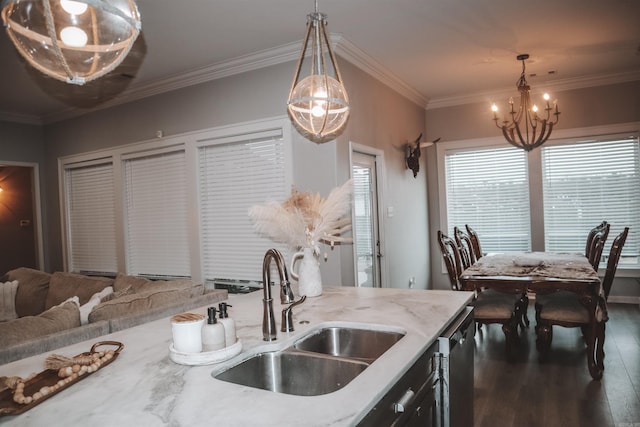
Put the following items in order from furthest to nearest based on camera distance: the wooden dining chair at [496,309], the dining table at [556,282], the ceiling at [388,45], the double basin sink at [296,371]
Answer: the wooden dining chair at [496,309] → the ceiling at [388,45] → the dining table at [556,282] → the double basin sink at [296,371]

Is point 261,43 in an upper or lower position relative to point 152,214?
upper

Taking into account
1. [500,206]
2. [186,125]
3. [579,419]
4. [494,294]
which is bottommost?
[579,419]

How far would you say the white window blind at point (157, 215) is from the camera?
4.97 m

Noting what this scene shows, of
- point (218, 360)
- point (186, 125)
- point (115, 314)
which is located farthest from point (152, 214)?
point (218, 360)

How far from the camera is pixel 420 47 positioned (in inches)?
168

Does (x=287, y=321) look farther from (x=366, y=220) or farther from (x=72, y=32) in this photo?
(x=366, y=220)

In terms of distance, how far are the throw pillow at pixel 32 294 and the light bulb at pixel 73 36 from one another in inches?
131

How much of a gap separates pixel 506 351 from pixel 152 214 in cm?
402

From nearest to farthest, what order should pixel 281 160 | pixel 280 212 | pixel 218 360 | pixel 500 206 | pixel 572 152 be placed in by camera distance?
pixel 218 360
pixel 280 212
pixel 281 160
pixel 572 152
pixel 500 206

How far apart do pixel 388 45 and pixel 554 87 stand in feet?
9.47

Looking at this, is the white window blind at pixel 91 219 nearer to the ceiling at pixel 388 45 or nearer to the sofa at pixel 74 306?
the ceiling at pixel 388 45

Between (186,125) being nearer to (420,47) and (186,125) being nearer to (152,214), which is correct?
(152,214)

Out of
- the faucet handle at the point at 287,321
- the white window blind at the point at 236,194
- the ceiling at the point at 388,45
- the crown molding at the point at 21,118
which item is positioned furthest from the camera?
the crown molding at the point at 21,118

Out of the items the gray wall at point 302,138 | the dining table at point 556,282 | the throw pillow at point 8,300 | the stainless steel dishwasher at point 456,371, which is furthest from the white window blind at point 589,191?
the throw pillow at point 8,300
